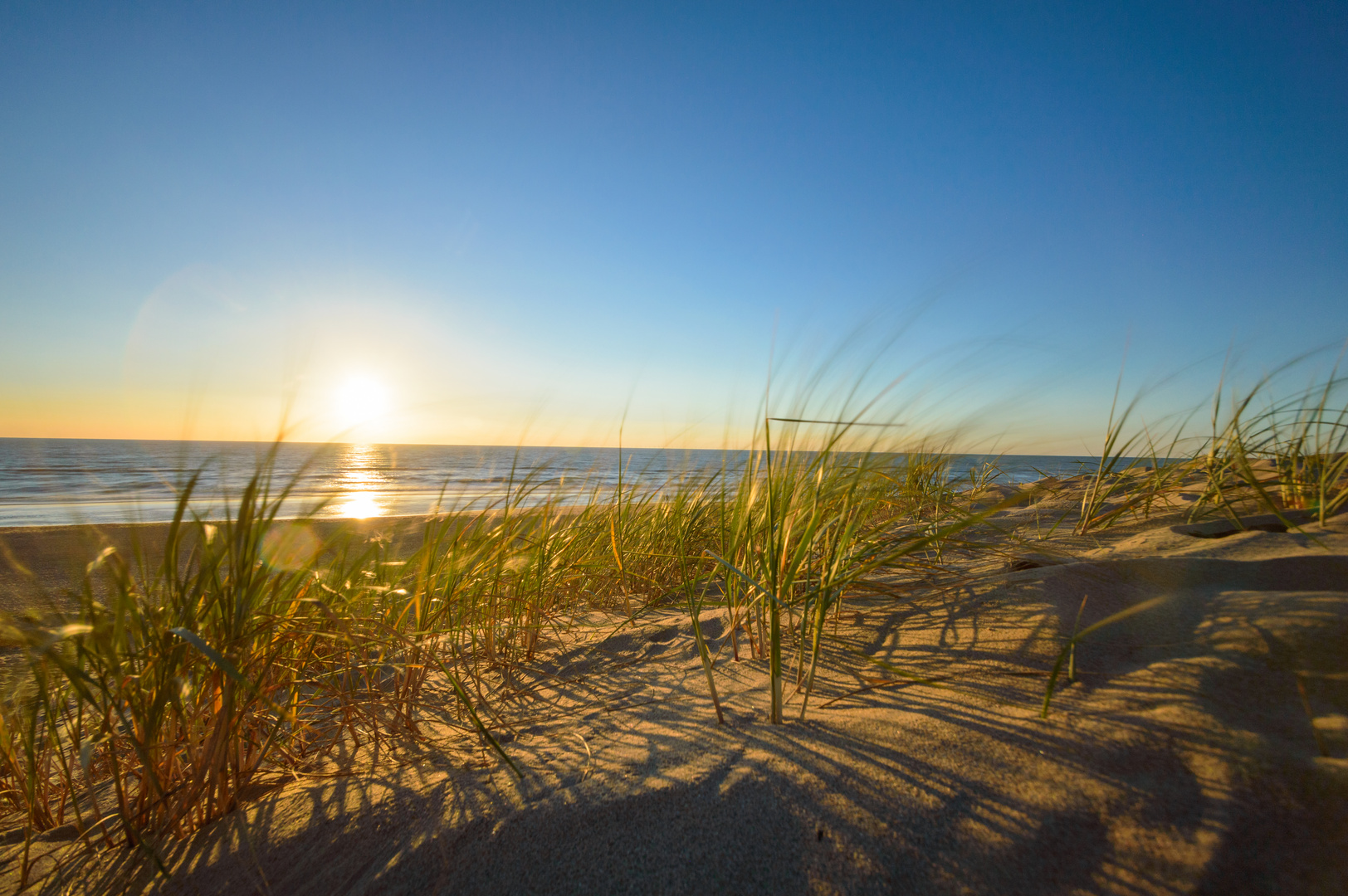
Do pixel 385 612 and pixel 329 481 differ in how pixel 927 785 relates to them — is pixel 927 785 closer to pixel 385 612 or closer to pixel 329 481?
pixel 385 612

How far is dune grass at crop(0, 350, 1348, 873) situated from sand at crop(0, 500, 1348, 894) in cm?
10

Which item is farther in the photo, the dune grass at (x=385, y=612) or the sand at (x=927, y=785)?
the dune grass at (x=385, y=612)

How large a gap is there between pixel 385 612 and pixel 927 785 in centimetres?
137

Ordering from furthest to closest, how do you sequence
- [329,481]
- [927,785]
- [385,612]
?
[329,481]
[385,612]
[927,785]

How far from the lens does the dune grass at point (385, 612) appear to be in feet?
3.62

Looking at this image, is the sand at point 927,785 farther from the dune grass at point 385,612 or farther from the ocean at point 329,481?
the ocean at point 329,481

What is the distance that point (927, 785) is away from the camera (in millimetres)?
937

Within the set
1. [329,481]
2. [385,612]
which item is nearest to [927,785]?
[385,612]

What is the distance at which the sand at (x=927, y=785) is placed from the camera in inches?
30.8

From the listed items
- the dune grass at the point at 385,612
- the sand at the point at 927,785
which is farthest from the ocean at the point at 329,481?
the sand at the point at 927,785

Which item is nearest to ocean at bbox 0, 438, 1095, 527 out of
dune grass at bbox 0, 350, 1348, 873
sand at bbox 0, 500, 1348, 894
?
dune grass at bbox 0, 350, 1348, 873

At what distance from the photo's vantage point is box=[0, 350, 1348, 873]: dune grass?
3.62 feet

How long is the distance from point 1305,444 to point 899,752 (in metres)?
2.43

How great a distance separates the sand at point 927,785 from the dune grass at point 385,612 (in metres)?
0.10
